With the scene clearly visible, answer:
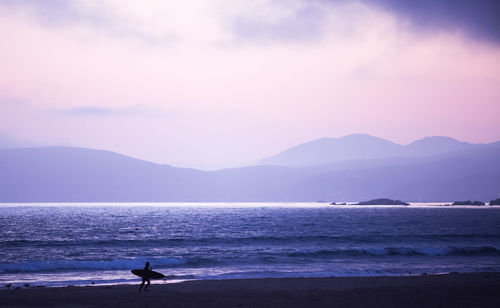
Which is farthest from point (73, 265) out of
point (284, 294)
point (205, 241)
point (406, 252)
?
point (406, 252)

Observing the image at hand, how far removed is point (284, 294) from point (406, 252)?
28.8m

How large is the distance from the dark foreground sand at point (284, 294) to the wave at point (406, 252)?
17.6m

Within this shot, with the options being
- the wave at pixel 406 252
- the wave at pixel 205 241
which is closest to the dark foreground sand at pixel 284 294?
the wave at pixel 406 252

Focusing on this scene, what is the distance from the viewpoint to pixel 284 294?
23.6 meters

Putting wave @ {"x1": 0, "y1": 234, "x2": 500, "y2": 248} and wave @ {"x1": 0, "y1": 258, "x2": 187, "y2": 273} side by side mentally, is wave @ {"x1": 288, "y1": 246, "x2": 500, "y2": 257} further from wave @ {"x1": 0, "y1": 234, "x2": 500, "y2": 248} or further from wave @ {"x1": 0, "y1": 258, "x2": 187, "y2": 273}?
wave @ {"x1": 0, "y1": 258, "x2": 187, "y2": 273}

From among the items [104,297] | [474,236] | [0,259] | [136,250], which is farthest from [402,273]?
[474,236]

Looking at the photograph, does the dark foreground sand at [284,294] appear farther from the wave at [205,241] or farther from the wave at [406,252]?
the wave at [205,241]

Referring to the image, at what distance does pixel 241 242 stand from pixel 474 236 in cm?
3214

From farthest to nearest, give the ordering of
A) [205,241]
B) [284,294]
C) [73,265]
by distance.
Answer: [205,241] < [73,265] < [284,294]

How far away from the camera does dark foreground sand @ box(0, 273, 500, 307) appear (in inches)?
835

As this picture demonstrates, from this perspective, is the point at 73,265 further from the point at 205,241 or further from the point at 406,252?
the point at 406,252

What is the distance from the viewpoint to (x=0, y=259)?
139 feet

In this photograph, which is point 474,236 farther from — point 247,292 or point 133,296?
point 133,296

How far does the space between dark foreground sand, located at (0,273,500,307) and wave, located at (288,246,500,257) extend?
17643mm
